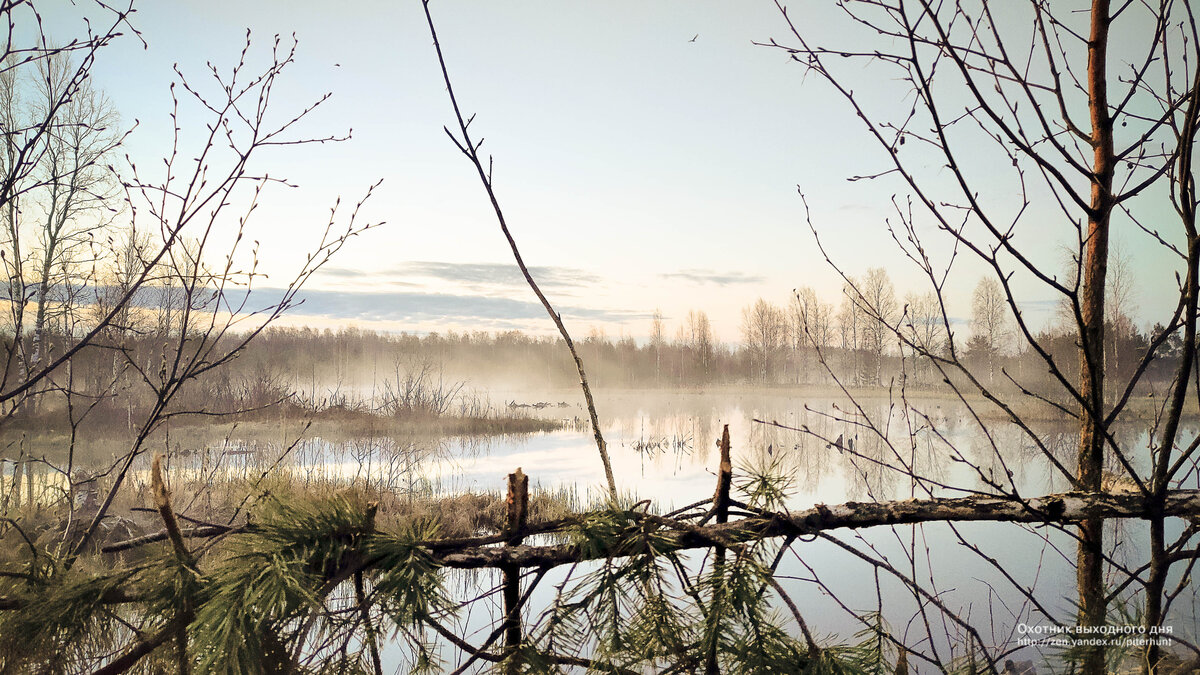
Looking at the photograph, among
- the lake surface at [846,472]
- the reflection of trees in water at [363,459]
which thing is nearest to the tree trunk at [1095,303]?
the lake surface at [846,472]

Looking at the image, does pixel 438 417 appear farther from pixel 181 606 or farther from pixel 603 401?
pixel 181 606

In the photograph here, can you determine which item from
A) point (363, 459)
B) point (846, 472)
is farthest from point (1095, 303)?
point (363, 459)

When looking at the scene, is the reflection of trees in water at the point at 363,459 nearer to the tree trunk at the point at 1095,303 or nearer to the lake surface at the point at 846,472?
the lake surface at the point at 846,472

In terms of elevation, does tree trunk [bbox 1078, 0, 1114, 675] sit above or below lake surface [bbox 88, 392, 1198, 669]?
above

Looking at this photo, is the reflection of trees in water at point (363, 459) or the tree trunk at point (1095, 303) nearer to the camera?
the tree trunk at point (1095, 303)

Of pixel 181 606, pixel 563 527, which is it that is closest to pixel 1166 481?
pixel 563 527

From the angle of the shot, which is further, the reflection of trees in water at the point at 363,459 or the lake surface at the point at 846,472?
the reflection of trees in water at the point at 363,459

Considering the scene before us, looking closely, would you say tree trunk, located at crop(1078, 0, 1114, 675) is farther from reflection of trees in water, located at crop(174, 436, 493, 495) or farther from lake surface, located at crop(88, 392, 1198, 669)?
reflection of trees in water, located at crop(174, 436, 493, 495)

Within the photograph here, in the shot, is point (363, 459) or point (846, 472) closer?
point (846, 472)

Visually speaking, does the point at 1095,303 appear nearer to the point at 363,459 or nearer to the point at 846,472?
the point at 846,472

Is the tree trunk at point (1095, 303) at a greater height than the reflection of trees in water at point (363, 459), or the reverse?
the tree trunk at point (1095, 303)

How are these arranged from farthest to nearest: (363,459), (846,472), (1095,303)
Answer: (363,459) → (846,472) → (1095,303)

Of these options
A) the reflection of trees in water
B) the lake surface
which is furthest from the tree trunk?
the reflection of trees in water

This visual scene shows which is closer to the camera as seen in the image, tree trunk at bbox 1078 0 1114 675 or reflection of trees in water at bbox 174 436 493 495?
tree trunk at bbox 1078 0 1114 675
